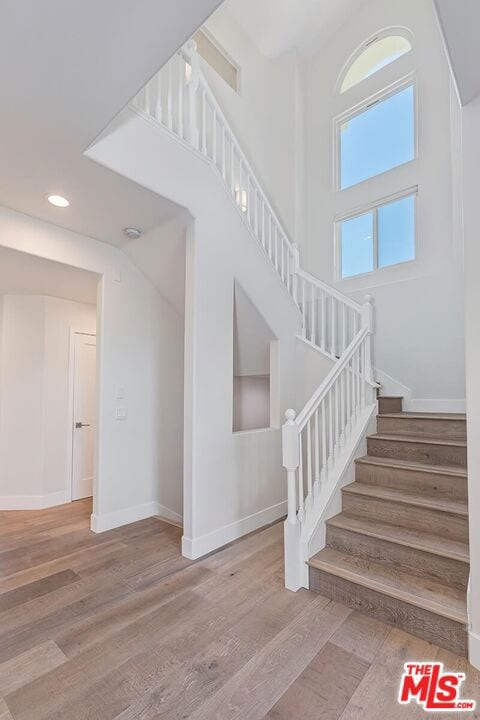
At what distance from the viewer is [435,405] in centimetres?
393

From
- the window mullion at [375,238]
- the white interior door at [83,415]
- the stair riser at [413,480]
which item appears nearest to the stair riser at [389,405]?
the stair riser at [413,480]

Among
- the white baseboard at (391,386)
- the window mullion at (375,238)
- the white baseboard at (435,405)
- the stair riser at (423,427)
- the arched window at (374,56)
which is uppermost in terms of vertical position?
the arched window at (374,56)

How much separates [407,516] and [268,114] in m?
5.83

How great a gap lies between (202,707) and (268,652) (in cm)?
42

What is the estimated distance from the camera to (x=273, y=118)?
5504mm

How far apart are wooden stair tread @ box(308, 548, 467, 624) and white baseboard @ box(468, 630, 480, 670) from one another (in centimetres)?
6

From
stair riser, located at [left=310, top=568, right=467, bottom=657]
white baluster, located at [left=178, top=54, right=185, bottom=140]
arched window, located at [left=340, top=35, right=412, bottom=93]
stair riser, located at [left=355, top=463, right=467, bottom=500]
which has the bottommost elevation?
stair riser, located at [left=310, top=568, right=467, bottom=657]

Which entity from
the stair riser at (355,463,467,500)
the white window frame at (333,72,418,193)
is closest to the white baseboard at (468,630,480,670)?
the stair riser at (355,463,467,500)

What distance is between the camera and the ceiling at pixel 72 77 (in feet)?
4.49

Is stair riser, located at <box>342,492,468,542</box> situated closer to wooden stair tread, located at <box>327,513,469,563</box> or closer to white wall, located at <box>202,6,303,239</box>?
wooden stair tread, located at <box>327,513,469,563</box>

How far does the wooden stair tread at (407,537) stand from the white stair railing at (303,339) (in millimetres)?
230

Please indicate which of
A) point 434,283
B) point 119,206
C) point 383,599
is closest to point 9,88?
point 119,206

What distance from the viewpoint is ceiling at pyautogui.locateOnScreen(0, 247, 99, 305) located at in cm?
305

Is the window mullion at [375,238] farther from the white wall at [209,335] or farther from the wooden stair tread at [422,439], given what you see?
the wooden stair tread at [422,439]
